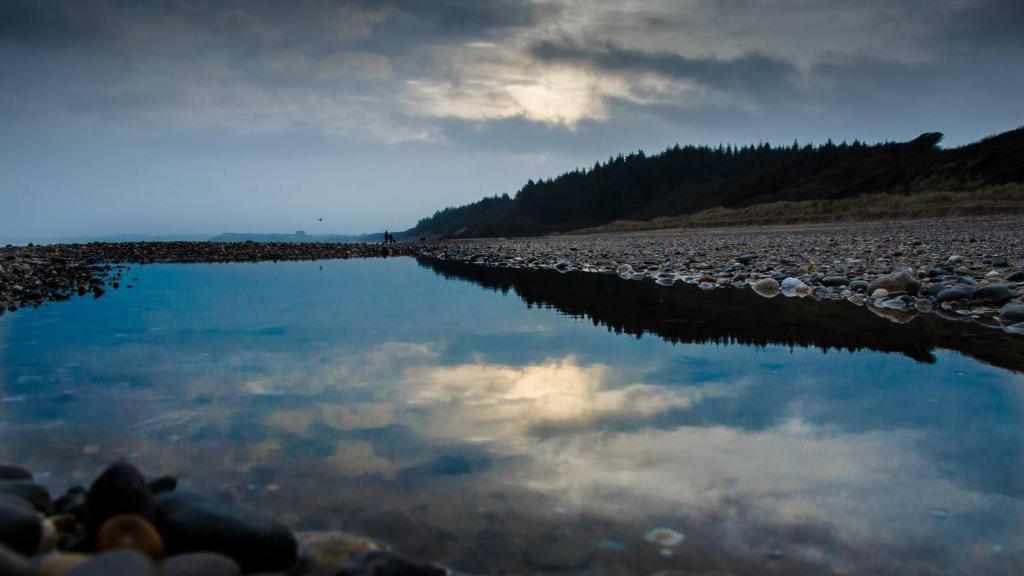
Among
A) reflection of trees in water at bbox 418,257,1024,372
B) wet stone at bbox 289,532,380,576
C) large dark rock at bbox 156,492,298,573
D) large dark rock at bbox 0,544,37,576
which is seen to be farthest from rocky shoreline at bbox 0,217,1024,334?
large dark rock at bbox 0,544,37,576

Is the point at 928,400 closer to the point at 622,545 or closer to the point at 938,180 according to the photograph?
the point at 622,545

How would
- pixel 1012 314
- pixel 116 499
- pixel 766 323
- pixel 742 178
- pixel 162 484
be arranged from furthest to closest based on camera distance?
pixel 742 178, pixel 766 323, pixel 1012 314, pixel 162 484, pixel 116 499

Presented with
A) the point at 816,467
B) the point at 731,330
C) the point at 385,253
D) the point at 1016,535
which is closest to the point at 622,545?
the point at 816,467

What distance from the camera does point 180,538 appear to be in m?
2.22

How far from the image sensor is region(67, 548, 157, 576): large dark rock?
175 cm

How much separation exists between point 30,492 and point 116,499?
0.71 m

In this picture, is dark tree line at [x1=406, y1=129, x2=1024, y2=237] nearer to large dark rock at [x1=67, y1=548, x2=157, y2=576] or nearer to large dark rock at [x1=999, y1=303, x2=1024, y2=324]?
large dark rock at [x1=999, y1=303, x2=1024, y2=324]

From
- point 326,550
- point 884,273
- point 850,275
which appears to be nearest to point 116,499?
point 326,550

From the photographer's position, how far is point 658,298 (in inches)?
408

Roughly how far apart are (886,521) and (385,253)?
3199 cm

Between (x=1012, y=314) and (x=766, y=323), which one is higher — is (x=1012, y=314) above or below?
above

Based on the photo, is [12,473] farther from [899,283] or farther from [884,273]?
[884,273]

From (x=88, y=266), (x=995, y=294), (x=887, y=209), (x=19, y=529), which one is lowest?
(x=19, y=529)

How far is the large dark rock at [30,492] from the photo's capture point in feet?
8.49
